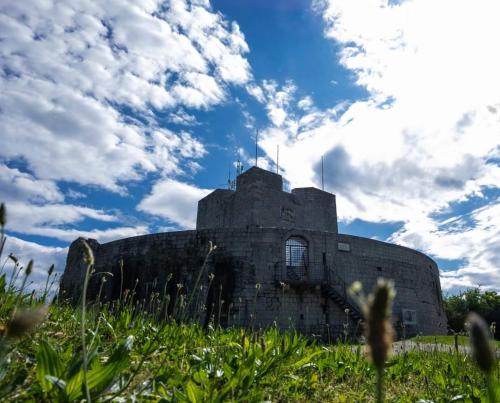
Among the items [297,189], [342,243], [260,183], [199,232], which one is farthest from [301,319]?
[297,189]

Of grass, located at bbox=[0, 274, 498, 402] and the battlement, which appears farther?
the battlement

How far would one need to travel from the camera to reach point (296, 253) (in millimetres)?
17438

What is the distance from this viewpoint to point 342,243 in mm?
17859

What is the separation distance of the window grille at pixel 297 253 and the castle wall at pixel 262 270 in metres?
0.30

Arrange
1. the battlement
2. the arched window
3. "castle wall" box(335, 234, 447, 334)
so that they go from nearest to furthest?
the arched window < "castle wall" box(335, 234, 447, 334) < the battlement

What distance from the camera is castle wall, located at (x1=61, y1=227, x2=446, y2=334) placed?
1623 cm

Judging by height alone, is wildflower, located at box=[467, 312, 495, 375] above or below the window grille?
below

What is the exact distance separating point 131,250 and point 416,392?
16974mm

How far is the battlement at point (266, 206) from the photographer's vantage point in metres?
24.4

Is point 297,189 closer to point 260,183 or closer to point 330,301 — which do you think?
point 260,183

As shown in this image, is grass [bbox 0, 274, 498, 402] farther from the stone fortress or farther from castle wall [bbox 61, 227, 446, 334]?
castle wall [bbox 61, 227, 446, 334]

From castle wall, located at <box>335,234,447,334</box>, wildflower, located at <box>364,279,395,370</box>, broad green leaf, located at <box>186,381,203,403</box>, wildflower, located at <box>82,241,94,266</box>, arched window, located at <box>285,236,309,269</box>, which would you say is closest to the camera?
wildflower, located at <box>364,279,395,370</box>

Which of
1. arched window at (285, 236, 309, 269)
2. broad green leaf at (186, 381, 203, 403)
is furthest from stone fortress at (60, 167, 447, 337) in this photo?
broad green leaf at (186, 381, 203, 403)

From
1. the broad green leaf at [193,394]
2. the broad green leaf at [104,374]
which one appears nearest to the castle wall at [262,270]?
the broad green leaf at [193,394]
